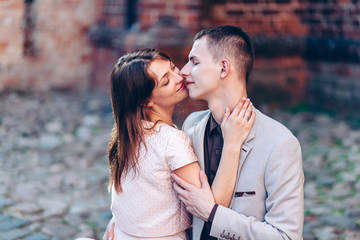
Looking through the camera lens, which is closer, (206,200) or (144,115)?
(206,200)

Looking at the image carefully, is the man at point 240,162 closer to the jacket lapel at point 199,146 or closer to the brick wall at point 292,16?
the jacket lapel at point 199,146

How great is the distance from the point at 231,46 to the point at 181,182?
0.71 m

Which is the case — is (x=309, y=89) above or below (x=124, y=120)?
below

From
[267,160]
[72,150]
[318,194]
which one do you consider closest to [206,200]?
[267,160]

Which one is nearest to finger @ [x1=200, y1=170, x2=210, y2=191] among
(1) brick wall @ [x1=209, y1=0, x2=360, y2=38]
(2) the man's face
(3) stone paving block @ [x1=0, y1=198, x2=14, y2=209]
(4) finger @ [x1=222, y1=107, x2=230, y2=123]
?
(4) finger @ [x1=222, y1=107, x2=230, y2=123]

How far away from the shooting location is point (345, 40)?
7762 millimetres

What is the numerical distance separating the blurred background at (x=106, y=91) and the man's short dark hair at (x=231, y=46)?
6.10 feet

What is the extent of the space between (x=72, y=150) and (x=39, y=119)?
5.02 feet

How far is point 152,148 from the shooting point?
2.46 m

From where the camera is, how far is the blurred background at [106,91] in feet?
14.4

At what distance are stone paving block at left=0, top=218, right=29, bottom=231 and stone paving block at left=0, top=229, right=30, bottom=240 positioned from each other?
68mm

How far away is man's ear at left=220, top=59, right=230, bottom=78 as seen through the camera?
244 cm

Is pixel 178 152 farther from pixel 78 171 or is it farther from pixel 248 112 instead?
pixel 78 171

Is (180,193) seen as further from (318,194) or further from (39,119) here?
(39,119)
